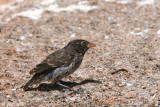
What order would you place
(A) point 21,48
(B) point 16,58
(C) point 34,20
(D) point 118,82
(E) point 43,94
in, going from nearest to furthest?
(E) point 43,94, (D) point 118,82, (B) point 16,58, (A) point 21,48, (C) point 34,20

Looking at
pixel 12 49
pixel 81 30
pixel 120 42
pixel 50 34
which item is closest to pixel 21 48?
pixel 12 49

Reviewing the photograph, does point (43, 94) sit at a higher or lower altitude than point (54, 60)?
lower

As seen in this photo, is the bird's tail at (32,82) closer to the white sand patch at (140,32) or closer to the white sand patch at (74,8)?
the white sand patch at (140,32)

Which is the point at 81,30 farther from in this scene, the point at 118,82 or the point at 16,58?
the point at 118,82

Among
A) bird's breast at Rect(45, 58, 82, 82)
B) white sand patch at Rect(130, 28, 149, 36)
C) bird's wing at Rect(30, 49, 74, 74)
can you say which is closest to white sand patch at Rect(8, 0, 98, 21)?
white sand patch at Rect(130, 28, 149, 36)

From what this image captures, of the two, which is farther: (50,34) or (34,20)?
(34,20)

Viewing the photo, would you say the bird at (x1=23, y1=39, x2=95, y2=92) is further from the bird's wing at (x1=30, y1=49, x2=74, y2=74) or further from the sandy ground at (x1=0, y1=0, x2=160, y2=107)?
the sandy ground at (x1=0, y1=0, x2=160, y2=107)
